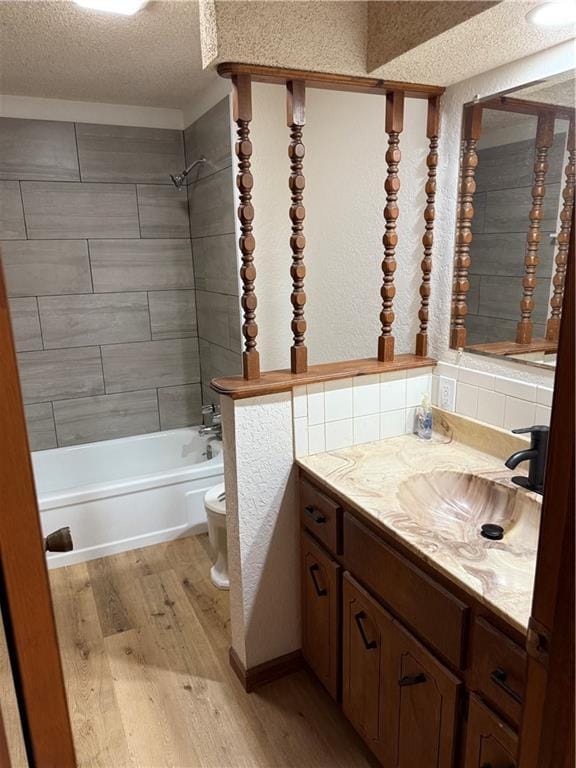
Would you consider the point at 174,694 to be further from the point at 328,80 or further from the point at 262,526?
the point at 328,80

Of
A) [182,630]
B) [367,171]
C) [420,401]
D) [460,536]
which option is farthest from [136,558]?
[367,171]

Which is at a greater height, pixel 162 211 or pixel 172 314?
pixel 162 211

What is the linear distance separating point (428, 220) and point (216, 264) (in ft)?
4.82

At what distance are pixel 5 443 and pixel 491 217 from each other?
5.45 feet

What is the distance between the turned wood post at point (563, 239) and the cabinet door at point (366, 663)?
930mm

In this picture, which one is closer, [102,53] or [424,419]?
[424,419]

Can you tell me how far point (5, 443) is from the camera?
494 mm

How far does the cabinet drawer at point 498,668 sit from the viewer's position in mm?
1021

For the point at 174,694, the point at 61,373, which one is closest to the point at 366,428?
the point at 174,694

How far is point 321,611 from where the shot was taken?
179 cm

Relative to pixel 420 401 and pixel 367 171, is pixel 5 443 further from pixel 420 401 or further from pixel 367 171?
pixel 367 171

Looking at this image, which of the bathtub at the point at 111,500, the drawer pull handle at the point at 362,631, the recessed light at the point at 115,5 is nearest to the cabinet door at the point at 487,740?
the drawer pull handle at the point at 362,631

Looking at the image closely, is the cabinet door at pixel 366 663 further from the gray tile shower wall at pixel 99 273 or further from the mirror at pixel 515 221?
the gray tile shower wall at pixel 99 273

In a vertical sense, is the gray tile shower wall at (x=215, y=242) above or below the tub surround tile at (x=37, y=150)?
below
